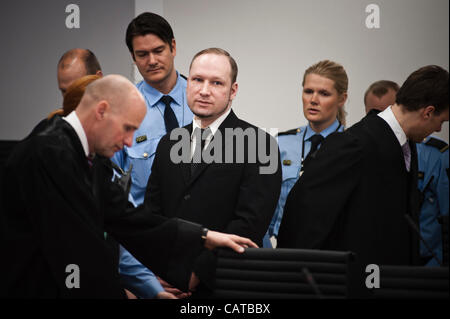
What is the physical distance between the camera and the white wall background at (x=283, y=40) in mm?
3500

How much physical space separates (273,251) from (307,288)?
16 cm

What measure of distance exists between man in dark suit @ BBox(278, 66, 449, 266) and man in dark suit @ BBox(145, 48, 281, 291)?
16 cm

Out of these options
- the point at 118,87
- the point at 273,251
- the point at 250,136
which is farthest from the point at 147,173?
the point at 273,251

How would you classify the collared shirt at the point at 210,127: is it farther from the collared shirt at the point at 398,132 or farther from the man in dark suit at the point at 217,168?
the collared shirt at the point at 398,132

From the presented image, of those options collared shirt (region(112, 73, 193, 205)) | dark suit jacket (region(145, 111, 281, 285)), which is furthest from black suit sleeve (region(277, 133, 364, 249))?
collared shirt (region(112, 73, 193, 205))

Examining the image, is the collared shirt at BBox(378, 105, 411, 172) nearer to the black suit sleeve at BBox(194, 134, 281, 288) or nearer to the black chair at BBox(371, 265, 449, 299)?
the black suit sleeve at BBox(194, 134, 281, 288)

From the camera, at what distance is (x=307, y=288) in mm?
1731

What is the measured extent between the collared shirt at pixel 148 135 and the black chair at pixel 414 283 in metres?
1.36

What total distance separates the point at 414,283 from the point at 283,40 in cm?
225

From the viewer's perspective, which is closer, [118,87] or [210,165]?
[118,87]

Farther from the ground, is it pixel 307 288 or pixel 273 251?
pixel 273 251

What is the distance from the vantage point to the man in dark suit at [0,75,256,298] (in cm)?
169

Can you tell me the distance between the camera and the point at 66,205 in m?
1.70

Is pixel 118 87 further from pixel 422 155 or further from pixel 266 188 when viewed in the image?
pixel 422 155
